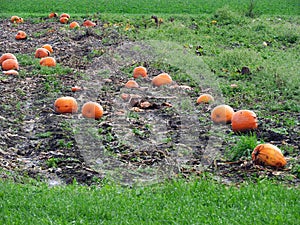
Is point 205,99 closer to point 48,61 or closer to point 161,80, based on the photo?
point 161,80

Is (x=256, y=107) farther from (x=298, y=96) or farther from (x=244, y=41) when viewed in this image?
(x=244, y=41)

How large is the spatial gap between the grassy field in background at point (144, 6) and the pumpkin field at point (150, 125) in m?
5.34

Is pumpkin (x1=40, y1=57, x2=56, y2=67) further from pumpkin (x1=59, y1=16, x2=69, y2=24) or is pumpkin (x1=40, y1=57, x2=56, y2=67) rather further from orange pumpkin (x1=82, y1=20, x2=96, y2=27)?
pumpkin (x1=59, y1=16, x2=69, y2=24)

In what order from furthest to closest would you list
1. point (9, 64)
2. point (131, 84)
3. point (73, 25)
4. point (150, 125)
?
1. point (73, 25)
2. point (9, 64)
3. point (131, 84)
4. point (150, 125)

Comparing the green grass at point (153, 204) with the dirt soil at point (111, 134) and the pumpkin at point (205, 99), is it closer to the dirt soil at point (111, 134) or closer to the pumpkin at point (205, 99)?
the dirt soil at point (111, 134)

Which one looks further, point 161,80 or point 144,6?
point 144,6

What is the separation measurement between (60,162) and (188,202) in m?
1.66

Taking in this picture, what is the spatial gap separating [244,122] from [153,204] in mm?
2110

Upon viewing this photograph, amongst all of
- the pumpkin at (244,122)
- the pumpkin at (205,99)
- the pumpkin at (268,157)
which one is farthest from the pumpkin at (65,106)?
the pumpkin at (268,157)

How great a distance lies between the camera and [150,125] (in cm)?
649

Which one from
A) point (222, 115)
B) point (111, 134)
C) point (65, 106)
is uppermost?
point (222, 115)

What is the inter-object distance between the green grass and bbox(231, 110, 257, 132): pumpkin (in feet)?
4.85

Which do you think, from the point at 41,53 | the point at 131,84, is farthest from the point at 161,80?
the point at 41,53

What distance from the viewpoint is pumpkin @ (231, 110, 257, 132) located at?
601 cm
